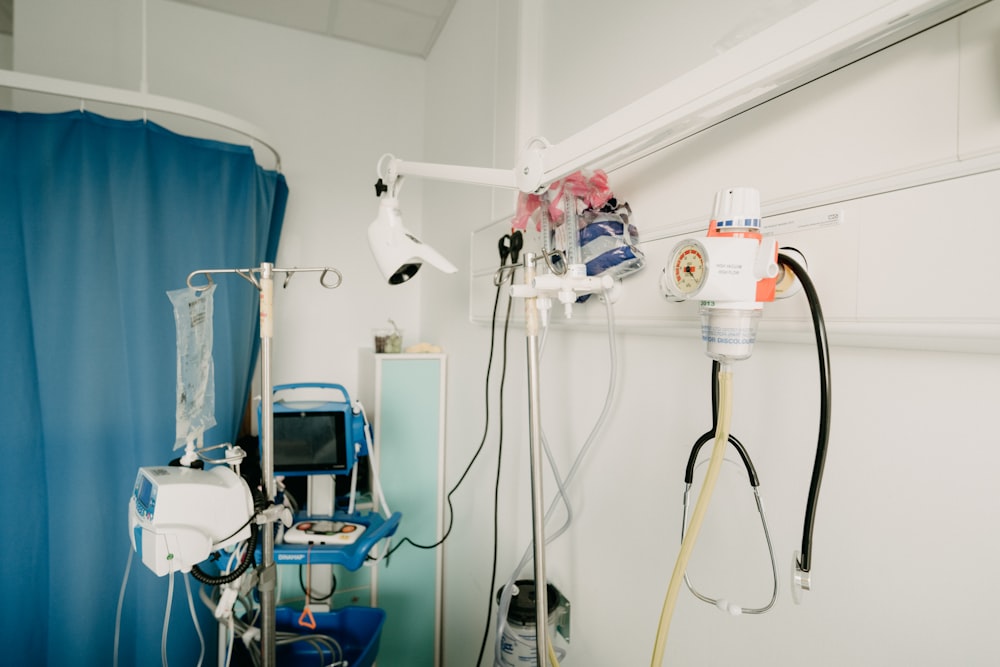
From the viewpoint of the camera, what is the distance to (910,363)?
0.50m

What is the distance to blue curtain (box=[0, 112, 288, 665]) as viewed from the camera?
1197mm

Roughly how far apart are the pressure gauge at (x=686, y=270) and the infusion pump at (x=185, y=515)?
916mm

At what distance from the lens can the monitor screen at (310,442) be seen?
4.24 feet

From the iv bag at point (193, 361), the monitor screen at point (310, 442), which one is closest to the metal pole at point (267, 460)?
the iv bag at point (193, 361)

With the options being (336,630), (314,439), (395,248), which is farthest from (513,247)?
(336,630)

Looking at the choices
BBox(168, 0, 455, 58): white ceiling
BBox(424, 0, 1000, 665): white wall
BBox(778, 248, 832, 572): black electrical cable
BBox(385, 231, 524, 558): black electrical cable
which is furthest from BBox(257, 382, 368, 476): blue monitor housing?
BBox(168, 0, 455, 58): white ceiling

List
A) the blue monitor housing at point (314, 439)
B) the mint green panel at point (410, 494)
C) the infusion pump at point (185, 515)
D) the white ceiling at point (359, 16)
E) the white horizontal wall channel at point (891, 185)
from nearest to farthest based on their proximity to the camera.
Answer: the white horizontal wall channel at point (891, 185)
the infusion pump at point (185, 515)
the blue monitor housing at point (314, 439)
the mint green panel at point (410, 494)
the white ceiling at point (359, 16)

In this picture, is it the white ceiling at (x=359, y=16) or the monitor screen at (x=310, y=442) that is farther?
the white ceiling at (x=359, y=16)

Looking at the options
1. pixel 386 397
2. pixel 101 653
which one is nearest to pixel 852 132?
pixel 386 397

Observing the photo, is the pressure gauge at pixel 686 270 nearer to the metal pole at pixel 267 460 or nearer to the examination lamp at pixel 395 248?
the examination lamp at pixel 395 248

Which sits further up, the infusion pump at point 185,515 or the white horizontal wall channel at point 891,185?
the white horizontal wall channel at point 891,185

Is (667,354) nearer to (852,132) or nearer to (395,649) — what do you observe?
(852,132)

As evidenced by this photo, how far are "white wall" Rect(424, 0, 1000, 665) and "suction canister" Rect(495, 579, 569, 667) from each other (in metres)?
0.04

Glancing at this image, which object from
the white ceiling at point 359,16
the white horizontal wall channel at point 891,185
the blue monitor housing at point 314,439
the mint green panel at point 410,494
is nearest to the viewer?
the white horizontal wall channel at point 891,185
